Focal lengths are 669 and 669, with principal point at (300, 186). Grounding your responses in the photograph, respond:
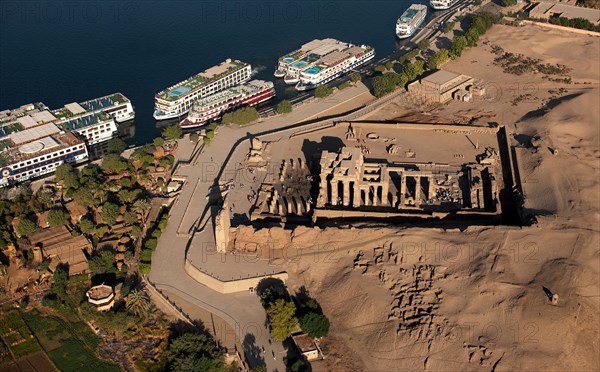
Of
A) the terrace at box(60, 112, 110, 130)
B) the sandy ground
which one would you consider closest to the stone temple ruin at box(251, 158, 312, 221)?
Result: the sandy ground

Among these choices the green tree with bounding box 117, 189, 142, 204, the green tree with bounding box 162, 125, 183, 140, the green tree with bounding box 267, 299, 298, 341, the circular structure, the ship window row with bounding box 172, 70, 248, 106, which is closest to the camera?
the green tree with bounding box 267, 299, 298, 341

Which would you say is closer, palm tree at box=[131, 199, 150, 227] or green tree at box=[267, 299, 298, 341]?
green tree at box=[267, 299, 298, 341]

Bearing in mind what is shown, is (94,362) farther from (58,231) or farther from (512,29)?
(512,29)

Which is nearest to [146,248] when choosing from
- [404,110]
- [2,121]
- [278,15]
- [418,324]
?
[418,324]

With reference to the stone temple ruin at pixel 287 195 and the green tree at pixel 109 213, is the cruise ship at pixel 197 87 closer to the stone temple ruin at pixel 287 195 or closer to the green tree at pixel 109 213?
the stone temple ruin at pixel 287 195

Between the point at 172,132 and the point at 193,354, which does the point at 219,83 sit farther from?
the point at 193,354

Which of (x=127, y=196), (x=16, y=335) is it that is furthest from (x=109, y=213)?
(x=16, y=335)

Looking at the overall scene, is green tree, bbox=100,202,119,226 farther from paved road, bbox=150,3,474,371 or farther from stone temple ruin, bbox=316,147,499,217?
stone temple ruin, bbox=316,147,499,217

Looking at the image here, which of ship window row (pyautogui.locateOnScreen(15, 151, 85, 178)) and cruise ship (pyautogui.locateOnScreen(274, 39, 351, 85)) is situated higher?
cruise ship (pyautogui.locateOnScreen(274, 39, 351, 85))
